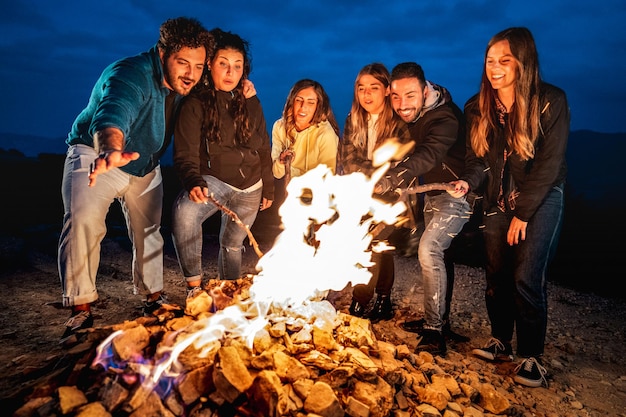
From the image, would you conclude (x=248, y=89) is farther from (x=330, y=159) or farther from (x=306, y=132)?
(x=330, y=159)

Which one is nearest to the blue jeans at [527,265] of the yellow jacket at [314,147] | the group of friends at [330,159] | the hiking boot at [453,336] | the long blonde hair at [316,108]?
the group of friends at [330,159]

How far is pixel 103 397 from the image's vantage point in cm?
226

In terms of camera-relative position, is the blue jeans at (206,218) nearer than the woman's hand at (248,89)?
Yes

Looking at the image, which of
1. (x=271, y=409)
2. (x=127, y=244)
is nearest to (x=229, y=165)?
(x=271, y=409)

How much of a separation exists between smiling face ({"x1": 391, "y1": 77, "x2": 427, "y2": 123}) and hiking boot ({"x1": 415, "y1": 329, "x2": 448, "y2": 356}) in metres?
2.25

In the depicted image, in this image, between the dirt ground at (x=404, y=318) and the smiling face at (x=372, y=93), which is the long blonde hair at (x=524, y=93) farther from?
the dirt ground at (x=404, y=318)

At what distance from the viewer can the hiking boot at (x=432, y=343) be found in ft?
12.4

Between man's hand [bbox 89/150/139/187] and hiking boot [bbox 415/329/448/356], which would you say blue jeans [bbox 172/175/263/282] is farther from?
hiking boot [bbox 415/329/448/356]

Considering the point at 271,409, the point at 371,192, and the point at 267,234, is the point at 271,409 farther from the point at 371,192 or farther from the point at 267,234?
the point at 267,234

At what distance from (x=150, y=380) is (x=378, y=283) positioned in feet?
9.58

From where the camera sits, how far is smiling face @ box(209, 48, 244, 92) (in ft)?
12.2

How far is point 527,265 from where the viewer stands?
10.8 ft

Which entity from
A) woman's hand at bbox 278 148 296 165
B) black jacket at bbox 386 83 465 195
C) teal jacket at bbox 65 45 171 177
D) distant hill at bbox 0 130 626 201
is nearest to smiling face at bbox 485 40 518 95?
black jacket at bbox 386 83 465 195

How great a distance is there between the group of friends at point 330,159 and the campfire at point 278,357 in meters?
0.53
